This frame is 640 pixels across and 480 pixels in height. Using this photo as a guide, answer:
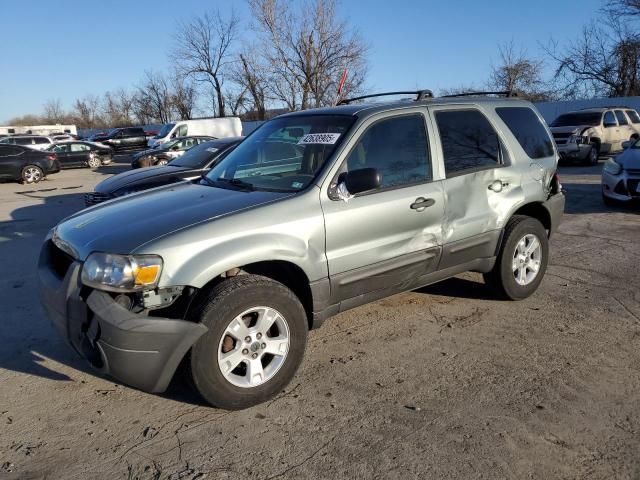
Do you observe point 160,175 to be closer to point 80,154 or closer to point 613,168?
point 613,168

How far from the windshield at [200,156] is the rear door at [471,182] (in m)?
5.65

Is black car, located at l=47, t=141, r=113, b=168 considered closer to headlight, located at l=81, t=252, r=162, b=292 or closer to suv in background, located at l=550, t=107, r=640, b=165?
suv in background, located at l=550, t=107, r=640, b=165

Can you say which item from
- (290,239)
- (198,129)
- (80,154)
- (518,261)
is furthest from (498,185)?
(198,129)

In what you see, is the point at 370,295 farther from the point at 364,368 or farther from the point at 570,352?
the point at 570,352

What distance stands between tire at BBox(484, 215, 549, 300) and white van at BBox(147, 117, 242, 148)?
22040mm

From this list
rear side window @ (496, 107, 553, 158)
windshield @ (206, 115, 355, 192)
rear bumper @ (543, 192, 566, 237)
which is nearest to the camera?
windshield @ (206, 115, 355, 192)

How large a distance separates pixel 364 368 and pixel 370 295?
0.52m

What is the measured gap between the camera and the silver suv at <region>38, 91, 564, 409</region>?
2873 mm

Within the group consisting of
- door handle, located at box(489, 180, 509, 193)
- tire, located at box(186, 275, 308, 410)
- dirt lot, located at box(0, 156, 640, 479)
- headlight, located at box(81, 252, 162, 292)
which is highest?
door handle, located at box(489, 180, 509, 193)

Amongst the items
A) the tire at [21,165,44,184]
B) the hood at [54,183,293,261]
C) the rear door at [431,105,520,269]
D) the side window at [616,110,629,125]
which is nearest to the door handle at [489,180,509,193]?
the rear door at [431,105,520,269]

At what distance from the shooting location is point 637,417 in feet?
9.58

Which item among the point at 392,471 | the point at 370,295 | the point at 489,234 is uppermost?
the point at 489,234

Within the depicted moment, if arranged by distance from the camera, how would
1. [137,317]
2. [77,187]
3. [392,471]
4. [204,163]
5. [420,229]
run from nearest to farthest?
[392,471]
[137,317]
[420,229]
[204,163]
[77,187]

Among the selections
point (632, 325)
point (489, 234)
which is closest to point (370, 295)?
point (489, 234)
